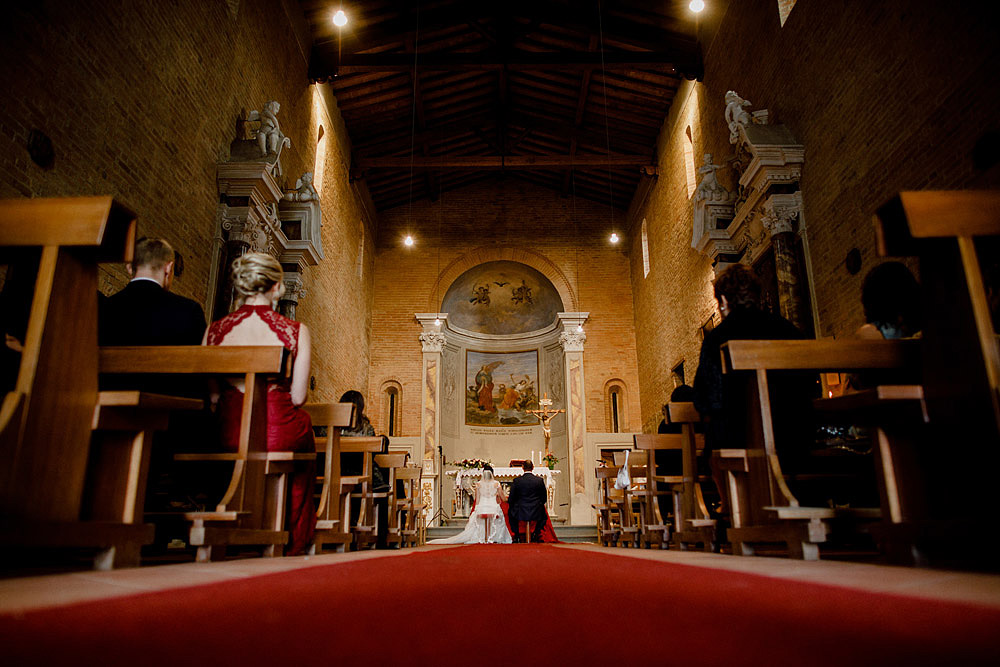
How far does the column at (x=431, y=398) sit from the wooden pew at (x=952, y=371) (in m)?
11.5

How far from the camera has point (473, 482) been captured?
13523 mm

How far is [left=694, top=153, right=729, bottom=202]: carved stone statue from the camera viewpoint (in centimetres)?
861

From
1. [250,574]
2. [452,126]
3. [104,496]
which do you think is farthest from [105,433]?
[452,126]

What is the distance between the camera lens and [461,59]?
10.8m

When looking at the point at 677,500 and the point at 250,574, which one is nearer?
the point at 250,574

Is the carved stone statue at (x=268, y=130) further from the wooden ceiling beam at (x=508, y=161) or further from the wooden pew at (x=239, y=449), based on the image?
the wooden pew at (x=239, y=449)

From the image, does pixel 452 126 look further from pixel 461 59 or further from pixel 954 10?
pixel 954 10

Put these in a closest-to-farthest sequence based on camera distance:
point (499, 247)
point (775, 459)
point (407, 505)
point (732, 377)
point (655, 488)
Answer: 1. point (775, 459)
2. point (732, 377)
3. point (655, 488)
4. point (407, 505)
5. point (499, 247)

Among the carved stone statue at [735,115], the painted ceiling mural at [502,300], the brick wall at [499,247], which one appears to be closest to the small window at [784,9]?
the carved stone statue at [735,115]

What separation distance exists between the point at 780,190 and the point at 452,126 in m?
8.10

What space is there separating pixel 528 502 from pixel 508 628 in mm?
8746

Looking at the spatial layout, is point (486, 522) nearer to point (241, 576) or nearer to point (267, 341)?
point (267, 341)

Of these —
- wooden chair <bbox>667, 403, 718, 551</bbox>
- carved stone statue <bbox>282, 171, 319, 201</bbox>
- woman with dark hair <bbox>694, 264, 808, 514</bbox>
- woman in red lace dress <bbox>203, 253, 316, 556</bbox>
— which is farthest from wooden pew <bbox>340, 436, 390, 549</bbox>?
carved stone statue <bbox>282, 171, 319, 201</bbox>

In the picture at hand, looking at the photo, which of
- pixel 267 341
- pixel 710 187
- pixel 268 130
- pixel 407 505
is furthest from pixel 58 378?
pixel 710 187
